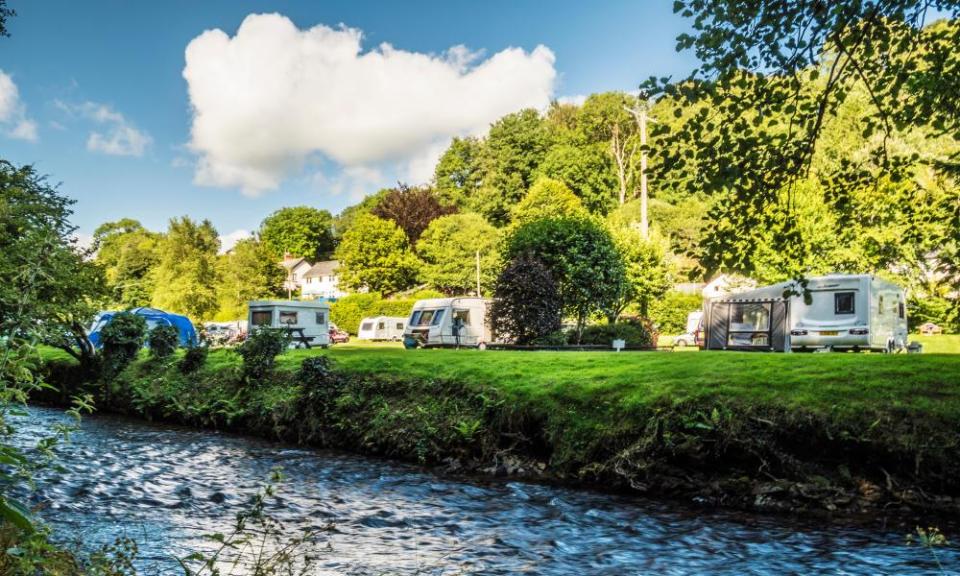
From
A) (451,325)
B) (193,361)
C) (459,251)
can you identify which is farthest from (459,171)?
(193,361)

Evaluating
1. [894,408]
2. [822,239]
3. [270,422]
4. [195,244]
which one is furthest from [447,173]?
[894,408]

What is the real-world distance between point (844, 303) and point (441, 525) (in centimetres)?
2247

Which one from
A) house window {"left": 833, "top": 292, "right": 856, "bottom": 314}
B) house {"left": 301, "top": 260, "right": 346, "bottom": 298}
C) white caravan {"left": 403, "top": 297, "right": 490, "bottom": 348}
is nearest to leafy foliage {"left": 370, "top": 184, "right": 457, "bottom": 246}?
house {"left": 301, "top": 260, "right": 346, "bottom": 298}

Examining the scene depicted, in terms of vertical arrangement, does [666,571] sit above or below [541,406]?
below

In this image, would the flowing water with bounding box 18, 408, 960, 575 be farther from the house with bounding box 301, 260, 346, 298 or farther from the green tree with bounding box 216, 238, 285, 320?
the house with bounding box 301, 260, 346, 298

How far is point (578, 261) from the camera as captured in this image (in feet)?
92.3

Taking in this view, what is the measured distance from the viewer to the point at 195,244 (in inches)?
2761

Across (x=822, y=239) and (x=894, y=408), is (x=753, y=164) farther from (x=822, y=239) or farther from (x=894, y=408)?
(x=822, y=239)

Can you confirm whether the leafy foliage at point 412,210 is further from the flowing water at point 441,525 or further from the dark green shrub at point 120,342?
the flowing water at point 441,525

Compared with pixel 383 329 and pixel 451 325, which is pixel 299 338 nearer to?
pixel 451 325

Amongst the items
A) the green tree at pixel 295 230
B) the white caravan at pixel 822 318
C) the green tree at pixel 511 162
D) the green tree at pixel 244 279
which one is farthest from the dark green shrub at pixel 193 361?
the green tree at pixel 295 230

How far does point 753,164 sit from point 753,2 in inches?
59.9

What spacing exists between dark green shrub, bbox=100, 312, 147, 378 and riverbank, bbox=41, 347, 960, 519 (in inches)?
197

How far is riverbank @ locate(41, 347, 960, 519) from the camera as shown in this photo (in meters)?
7.96
